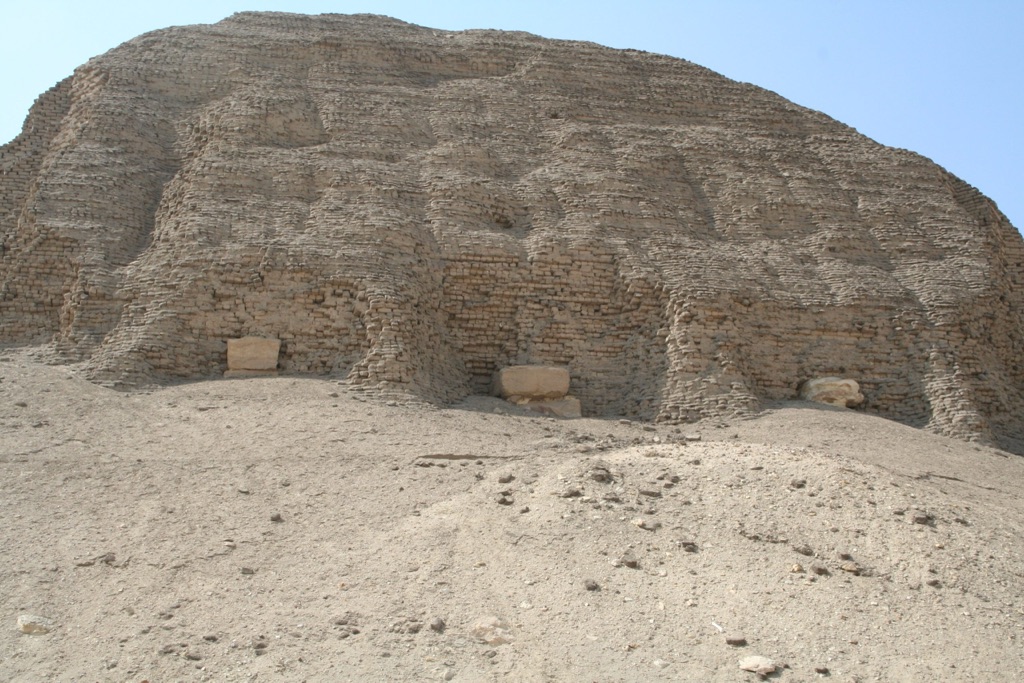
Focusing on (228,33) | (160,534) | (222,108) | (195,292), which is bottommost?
(160,534)

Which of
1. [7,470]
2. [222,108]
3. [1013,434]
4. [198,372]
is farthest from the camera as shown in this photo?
[222,108]

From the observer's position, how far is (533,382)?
→ 40.7 ft

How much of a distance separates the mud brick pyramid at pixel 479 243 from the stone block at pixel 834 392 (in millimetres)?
246

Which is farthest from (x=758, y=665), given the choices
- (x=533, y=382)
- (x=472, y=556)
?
(x=533, y=382)

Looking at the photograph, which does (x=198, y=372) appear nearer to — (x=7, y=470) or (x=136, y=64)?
(x=7, y=470)

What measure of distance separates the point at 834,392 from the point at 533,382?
399cm

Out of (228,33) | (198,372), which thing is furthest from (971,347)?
(228,33)

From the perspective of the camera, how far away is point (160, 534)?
7.21 metres

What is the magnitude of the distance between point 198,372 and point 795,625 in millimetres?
8040

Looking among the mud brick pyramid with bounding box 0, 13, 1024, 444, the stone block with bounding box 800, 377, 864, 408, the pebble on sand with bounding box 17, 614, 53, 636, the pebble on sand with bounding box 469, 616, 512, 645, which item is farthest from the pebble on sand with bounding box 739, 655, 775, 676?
the stone block with bounding box 800, 377, 864, 408

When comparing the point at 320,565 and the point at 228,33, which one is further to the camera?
the point at 228,33

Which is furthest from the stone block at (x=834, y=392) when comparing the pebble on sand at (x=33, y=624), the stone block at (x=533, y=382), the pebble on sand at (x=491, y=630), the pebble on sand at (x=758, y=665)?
the pebble on sand at (x=33, y=624)

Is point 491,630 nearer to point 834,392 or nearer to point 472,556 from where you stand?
point 472,556

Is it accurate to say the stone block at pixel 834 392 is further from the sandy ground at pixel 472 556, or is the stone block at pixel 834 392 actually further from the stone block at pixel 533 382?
the stone block at pixel 533 382
